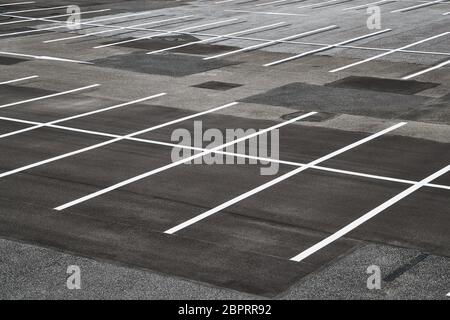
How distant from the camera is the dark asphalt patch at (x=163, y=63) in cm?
2830

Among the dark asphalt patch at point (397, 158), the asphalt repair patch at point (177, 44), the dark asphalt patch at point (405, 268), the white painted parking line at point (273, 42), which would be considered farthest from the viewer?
the asphalt repair patch at point (177, 44)

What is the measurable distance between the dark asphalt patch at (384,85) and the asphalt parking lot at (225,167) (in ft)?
0.43

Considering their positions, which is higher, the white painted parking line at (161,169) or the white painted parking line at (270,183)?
the white painted parking line at (161,169)

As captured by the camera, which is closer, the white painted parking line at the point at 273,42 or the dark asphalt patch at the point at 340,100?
the dark asphalt patch at the point at 340,100

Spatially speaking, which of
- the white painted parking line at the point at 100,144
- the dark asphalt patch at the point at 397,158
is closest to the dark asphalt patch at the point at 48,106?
the white painted parking line at the point at 100,144

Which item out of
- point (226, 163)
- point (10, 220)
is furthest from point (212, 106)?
point (10, 220)

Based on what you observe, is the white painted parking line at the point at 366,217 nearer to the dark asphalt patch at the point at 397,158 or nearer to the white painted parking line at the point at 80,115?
the dark asphalt patch at the point at 397,158

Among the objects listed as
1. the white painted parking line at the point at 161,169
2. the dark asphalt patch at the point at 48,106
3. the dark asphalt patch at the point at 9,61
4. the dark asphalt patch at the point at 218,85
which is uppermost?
the dark asphalt patch at the point at 9,61

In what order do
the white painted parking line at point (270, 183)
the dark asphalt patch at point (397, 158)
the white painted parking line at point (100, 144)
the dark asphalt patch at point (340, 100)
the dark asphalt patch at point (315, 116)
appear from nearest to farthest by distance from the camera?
the white painted parking line at point (270, 183)
the dark asphalt patch at point (397, 158)
the white painted parking line at point (100, 144)
the dark asphalt patch at point (315, 116)
the dark asphalt patch at point (340, 100)

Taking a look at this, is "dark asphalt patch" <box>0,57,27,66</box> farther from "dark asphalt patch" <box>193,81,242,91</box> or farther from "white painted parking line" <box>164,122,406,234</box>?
"white painted parking line" <box>164,122,406,234</box>

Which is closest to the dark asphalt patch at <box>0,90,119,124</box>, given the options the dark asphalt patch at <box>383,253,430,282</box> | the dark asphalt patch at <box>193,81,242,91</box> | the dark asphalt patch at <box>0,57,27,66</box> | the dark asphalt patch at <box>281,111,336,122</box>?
the dark asphalt patch at <box>193,81,242,91</box>

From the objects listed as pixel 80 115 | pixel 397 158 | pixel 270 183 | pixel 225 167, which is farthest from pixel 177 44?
pixel 270 183

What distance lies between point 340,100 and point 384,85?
8.14 feet
